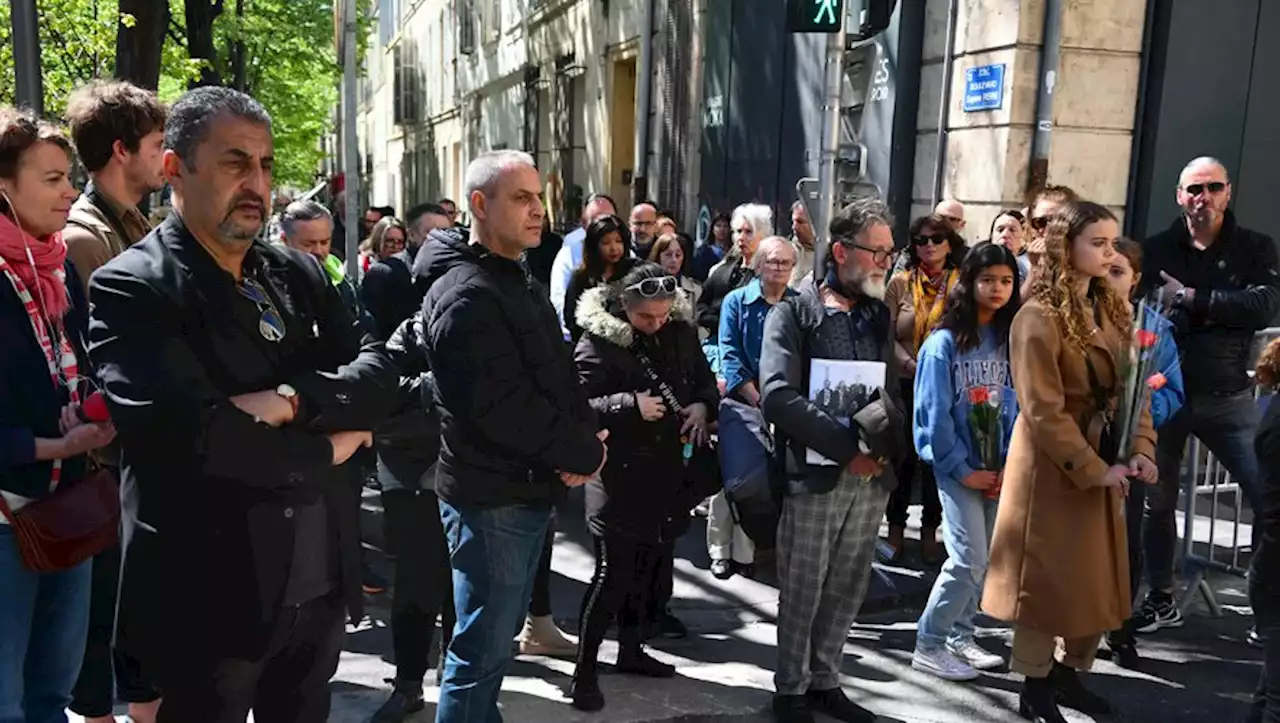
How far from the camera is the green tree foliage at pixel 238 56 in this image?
1036 cm

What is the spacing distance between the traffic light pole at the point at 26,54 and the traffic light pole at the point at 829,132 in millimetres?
4105

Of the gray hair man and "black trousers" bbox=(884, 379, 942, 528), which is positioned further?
"black trousers" bbox=(884, 379, 942, 528)

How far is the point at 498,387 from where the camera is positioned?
3105 millimetres

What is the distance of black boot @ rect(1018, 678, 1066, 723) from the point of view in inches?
157

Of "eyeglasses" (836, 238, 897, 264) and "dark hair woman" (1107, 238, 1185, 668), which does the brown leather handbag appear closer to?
"eyeglasses" (836, 238, 897, 264)

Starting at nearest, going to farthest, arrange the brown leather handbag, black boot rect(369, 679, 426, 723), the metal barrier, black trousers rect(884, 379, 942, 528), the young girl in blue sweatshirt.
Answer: the brown leather handbag
black boot rect(369, 679, 426, 723)
the young girl in blue sweatshirt
the metal barrier
black trousers rect(884, 379, 942, 528)

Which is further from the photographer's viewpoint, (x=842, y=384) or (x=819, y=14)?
(x=819, y=14)

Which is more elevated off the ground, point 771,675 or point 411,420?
point 411,420

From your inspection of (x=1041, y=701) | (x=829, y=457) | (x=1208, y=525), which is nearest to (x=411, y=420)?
(x=829, y=457)

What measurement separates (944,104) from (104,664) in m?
6.87

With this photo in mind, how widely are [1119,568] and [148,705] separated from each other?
11.4ft

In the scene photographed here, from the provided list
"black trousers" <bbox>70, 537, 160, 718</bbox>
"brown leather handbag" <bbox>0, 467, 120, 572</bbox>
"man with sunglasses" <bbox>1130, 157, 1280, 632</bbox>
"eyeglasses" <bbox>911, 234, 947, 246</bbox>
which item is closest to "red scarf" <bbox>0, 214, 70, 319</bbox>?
"brown leather handbag" <bbox>0, 467, 120, 572</bbox>

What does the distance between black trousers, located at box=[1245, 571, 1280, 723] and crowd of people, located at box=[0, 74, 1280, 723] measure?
0.01 metres

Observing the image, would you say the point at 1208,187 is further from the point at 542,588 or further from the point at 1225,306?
the point at 542,588
